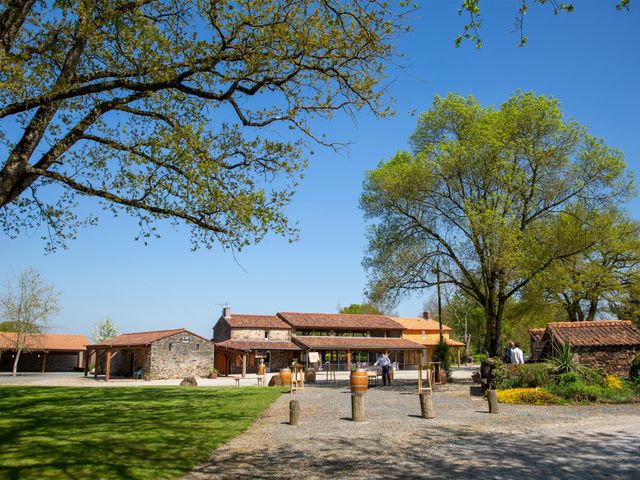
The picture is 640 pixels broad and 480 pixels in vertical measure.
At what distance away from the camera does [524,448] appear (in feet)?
29.6

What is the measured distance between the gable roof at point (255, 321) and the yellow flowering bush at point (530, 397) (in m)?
→ 31.5

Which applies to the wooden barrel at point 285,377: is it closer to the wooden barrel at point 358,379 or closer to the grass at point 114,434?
the grass at point 114,434

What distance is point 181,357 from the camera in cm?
3853

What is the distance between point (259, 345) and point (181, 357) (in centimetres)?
750

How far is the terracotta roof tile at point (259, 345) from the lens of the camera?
1681 inches

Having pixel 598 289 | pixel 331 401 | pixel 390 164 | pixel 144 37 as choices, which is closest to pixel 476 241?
pixel 390 164

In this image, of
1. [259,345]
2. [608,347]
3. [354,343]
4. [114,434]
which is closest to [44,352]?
[259,345]

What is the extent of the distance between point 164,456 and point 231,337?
37176 millimetres

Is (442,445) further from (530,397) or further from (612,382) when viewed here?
(612,382)

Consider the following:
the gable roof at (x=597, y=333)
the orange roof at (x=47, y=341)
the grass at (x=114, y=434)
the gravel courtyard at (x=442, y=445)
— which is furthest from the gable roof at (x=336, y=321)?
the gravel courtyard at (x=442, y=445)

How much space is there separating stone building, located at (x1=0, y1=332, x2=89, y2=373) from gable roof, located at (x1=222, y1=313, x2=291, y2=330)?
18.3 m

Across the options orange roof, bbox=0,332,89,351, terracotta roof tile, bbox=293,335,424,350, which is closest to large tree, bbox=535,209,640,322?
terracotta roof tile, bbox=293,335,424,350

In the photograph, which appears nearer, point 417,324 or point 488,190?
point 488,190

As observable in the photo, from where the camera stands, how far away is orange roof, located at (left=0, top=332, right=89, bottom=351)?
153 ft
